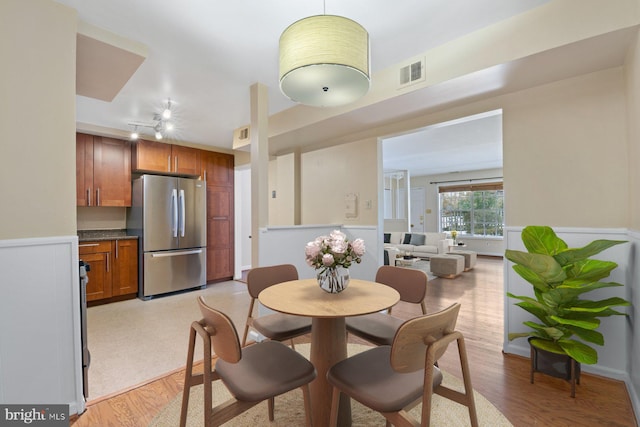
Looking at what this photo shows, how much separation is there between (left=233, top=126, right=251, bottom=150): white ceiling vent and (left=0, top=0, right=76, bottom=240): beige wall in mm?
2502

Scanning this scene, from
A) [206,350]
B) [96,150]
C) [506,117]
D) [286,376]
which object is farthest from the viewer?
[96,150]

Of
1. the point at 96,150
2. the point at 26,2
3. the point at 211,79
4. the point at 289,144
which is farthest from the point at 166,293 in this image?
the point at 26,2

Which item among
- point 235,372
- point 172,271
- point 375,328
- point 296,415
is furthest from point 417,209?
point 235,372

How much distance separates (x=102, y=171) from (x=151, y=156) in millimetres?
681

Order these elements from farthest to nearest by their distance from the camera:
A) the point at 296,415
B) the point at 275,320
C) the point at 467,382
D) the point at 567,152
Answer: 1. the point at 567,152
2. the point at 275,320
3. the point at 296,415
4. the point at 467,382

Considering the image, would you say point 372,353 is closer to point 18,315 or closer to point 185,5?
point 18,315

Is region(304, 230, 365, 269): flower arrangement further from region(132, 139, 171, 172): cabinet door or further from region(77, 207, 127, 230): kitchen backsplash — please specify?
region(77, 207, 127, 230): kitchen backsplash

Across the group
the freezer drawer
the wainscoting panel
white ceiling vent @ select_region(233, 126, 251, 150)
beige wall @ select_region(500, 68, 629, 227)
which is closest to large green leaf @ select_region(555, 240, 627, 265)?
beige wall @ select_region(500, 68, 629, 227)

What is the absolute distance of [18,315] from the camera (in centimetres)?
160

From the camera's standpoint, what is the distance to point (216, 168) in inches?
214

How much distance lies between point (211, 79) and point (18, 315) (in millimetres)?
2273

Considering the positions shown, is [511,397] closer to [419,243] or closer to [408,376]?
[408,376]

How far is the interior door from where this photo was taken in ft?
32.4

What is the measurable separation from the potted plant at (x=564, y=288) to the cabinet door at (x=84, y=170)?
199 inches
